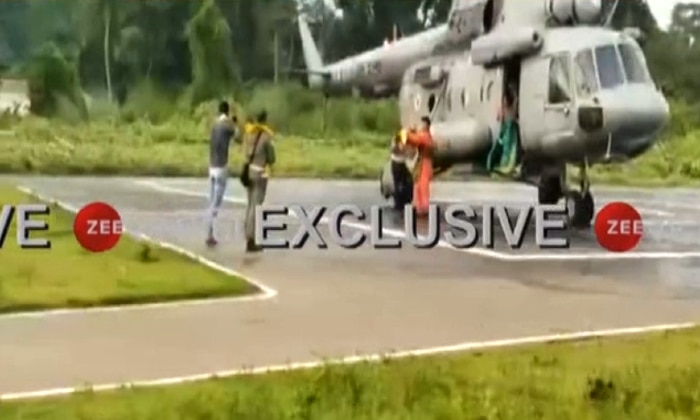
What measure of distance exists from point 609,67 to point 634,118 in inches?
31.7

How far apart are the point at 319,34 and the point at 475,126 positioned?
2148 millimetres

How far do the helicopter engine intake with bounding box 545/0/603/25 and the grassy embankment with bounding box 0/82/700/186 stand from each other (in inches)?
40.5

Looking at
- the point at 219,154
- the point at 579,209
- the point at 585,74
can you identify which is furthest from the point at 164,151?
the point at 585,74

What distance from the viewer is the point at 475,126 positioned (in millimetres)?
11672

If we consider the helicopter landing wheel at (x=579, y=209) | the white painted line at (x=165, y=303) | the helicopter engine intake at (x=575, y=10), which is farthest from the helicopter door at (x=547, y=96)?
the white painted line at (x=165, y=303)

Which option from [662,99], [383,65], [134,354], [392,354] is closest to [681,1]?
[662,99]

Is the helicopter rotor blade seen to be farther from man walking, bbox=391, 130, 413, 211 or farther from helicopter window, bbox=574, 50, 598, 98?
man walking, bbox=391, 130, 413, 211

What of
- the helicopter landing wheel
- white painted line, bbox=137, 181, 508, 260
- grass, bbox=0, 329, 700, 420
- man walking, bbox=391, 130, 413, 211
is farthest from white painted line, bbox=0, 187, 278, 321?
the helicopter landing wheel

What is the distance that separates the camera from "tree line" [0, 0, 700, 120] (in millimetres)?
9273

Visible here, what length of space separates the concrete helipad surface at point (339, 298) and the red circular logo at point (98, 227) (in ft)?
0.24

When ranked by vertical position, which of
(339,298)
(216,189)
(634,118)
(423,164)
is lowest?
(339,298)

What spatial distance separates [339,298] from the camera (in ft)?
30.9

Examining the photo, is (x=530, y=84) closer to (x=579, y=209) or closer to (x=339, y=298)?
(x=579, y=209)
